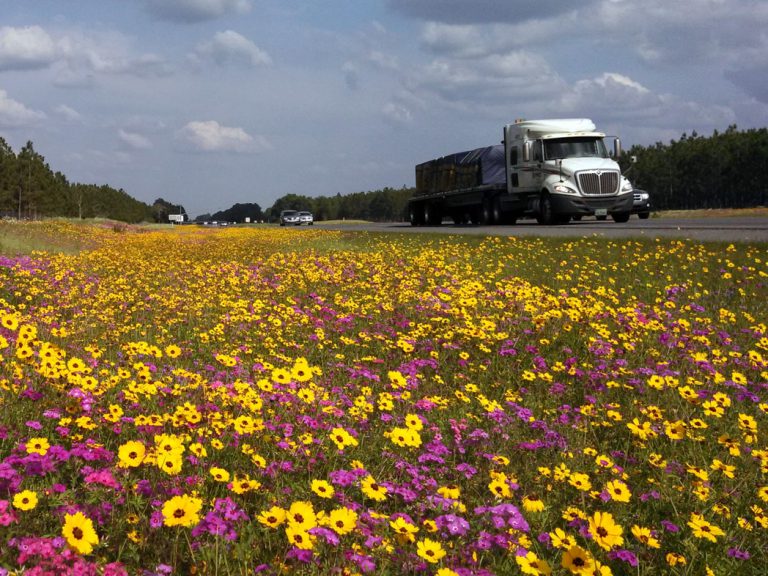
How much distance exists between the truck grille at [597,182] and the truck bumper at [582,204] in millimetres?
278

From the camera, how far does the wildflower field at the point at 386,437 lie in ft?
9.18

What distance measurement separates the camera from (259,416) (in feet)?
14.0

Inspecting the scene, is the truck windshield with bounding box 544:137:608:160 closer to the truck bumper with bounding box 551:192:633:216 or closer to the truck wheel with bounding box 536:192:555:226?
the truck wheel with bounding box 536:192:555:226

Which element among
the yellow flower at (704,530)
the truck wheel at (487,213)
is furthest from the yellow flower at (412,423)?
the truck wheel at (487,213)

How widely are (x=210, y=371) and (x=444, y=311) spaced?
375 centimetres

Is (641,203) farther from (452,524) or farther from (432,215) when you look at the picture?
(452,524)

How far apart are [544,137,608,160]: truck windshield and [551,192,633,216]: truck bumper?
1.81 m

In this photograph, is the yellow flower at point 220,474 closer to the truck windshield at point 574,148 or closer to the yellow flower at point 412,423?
the yellow flower at point 412,423

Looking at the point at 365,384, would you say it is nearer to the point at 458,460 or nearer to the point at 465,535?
the point at 458,460

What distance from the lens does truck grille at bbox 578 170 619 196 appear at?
26594 mm

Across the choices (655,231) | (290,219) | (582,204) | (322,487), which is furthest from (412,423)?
(290,219)

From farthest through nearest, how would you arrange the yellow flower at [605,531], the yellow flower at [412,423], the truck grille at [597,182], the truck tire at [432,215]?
the truck tire at [432,215] < the truck grille at [597,182] < the yellow flower at [412,423] < the yellow flower at [605,531]

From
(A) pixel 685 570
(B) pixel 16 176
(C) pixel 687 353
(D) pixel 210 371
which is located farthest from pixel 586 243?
(B) pixel 16 176

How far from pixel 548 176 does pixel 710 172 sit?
11760 cm
